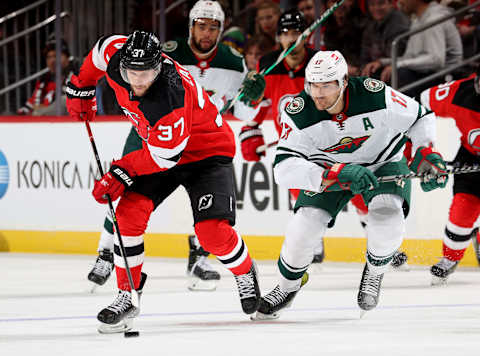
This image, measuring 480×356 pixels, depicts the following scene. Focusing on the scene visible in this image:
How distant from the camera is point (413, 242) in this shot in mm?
6648

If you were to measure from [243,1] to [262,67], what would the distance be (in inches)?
95.0

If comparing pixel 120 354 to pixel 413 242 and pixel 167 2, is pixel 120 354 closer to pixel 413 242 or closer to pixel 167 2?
pixel 413 242

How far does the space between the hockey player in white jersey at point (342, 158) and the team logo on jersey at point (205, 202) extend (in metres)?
0.29

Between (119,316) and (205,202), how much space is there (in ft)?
1.94

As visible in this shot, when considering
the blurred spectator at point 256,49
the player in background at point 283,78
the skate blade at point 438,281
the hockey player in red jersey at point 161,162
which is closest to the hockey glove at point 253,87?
the player in background at point 283,78

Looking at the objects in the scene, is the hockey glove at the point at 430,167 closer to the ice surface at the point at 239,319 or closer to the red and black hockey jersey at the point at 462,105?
the ice surface at the point at 239,319

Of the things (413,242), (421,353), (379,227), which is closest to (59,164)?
(413,242)

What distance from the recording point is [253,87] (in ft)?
18.7

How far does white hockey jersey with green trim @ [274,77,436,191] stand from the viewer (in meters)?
4.07

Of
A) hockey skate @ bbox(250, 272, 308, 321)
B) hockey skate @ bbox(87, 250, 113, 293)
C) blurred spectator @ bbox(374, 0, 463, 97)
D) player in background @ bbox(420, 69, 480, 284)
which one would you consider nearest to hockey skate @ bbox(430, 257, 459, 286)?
player in background @ bbox(420, 69, 480, 284)

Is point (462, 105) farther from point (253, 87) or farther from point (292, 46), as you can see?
point (253, 87)

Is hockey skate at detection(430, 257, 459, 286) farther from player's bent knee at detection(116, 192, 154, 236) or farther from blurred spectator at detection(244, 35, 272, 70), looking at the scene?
blurred spectator at detection(244, 35, 272, 70)

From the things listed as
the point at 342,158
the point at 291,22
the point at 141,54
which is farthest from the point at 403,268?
the point at 141,54

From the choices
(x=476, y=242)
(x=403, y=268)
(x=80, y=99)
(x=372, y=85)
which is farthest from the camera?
(x=403, y=268)
